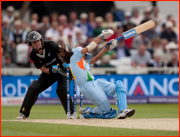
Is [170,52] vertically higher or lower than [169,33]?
lower

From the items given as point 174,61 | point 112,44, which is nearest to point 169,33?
point 174,61

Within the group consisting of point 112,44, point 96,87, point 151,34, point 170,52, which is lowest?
point 96,87

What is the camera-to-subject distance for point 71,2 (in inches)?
754

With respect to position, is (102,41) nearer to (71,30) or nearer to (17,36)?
(71,30)

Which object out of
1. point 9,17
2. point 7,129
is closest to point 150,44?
point 9,17

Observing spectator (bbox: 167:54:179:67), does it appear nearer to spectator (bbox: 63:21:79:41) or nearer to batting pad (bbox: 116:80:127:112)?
spectator (bbox: 63:21:79:41)

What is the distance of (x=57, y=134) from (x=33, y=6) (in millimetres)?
14052

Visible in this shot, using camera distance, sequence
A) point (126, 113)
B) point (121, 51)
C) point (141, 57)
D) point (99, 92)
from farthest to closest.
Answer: point (121, 51), point (141, 57), point (99, 92), point (126, 113)

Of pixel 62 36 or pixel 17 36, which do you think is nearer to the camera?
pixel 62 36

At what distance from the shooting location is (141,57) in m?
14.6

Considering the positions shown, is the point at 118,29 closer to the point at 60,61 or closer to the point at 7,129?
Answer: the point at 60,61

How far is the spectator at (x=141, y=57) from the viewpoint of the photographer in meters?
14.5

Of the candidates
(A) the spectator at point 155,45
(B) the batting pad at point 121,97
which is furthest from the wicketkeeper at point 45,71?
(A) the spectator at point 155,45

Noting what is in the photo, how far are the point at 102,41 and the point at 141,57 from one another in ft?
6.53
